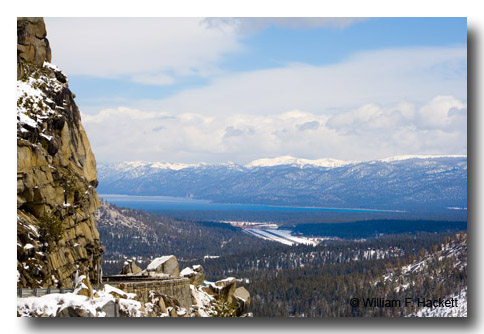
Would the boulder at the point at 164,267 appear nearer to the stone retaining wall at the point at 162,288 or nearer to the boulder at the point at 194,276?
the boulder at the point at 194,276

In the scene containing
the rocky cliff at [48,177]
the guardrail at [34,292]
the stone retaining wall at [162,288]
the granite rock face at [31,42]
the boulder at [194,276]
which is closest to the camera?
the guardrail at [34,292]

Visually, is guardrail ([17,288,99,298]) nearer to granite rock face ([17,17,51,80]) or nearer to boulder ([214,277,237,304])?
granite rock face ([17,17,51,80])

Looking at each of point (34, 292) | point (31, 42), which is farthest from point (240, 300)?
point (31, 42)

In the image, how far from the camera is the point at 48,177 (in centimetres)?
3656

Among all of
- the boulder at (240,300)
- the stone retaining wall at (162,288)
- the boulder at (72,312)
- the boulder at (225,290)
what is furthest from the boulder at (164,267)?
the boulder at (72,312)

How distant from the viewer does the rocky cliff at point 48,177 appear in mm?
34031

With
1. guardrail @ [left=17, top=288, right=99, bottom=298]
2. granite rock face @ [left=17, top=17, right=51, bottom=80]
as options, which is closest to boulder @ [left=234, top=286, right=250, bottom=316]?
guardrail @ [left=17, top=288, right=99, bottom=298]

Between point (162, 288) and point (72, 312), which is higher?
point (72, 312)

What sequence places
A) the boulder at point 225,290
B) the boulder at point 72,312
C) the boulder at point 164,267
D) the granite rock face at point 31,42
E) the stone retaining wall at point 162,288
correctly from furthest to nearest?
the boulder at point 164,267 < the boulder at point 225,290 < the stone retaining wall at point 162,288 < the granite rock face at point 31,42 < the boulder at point 72,312

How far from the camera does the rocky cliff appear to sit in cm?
3403

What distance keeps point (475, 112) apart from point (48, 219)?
65.2 ft

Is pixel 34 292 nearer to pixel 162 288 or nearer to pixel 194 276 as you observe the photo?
pixel 162 288
